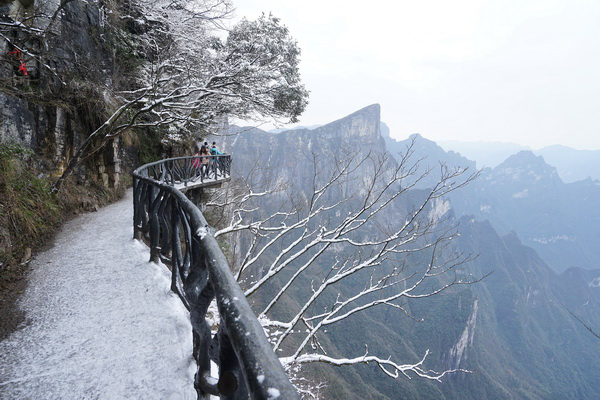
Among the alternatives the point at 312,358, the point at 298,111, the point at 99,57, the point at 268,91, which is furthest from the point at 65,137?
the point at 312,358

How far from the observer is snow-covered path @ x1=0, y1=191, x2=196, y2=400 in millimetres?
2010

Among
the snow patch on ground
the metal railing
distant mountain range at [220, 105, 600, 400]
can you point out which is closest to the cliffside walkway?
the metal railing

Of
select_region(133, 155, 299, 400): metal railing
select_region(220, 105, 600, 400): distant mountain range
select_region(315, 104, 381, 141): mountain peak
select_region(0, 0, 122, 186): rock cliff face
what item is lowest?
select_region(220, 105, 600, 400): distant mountain range

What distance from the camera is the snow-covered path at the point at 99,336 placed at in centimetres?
201

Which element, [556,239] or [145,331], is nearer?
[145,331]

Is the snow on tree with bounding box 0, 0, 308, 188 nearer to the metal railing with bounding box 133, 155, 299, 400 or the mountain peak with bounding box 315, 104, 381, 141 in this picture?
the metal railing with bounding box 133, 155, 299, 400

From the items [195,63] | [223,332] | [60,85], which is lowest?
[223,332]

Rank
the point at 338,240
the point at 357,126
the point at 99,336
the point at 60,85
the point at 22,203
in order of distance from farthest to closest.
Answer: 1. the point at 357,126
2. the point at 60,85
3. the point at 338,240
4. the point at 22,203
5. the point at 99,336

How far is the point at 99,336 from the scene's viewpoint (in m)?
2.57

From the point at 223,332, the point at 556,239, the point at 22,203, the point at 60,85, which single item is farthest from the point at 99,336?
the point at 556,239

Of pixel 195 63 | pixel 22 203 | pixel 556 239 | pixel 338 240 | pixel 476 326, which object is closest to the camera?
pixel 22 203

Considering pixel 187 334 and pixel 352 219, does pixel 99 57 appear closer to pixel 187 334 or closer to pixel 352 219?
pixel 352 219

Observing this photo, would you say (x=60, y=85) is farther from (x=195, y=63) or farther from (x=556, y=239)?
(x=556, y=239)

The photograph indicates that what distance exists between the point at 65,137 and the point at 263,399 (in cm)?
1099
